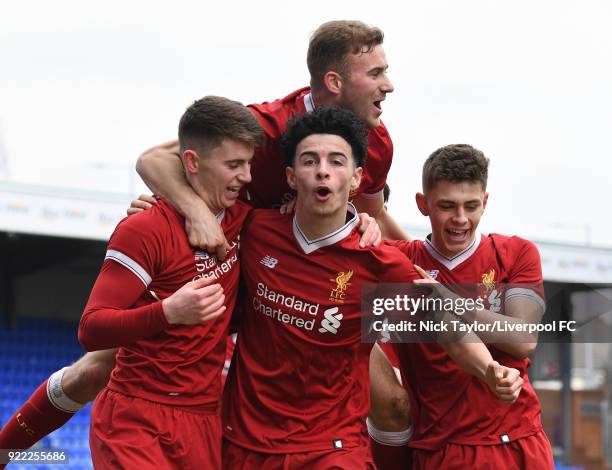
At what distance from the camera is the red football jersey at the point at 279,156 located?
447 cm

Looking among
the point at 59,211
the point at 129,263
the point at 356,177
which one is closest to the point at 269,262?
the point at 356,177

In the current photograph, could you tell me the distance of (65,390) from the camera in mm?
4895

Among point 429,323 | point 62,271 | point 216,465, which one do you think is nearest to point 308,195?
point 429,323

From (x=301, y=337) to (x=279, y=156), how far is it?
87cm

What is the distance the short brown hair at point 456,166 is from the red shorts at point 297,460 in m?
1.28

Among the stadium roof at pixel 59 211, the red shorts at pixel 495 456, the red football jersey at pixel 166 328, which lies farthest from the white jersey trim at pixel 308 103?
the stadium roof at pixel 59 211

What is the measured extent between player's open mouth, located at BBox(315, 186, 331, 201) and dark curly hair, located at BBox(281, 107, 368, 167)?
0.79 feet

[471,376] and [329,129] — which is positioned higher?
[329,129]

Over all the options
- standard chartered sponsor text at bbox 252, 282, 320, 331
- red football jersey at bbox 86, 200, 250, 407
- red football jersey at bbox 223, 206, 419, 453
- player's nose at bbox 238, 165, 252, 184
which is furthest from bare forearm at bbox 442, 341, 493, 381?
player's nose at bbox 238, 165, 252, 184

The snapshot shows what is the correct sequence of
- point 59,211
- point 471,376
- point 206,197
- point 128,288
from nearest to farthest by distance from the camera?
point 128,288
point 206,197
point 471,376
point 59,211

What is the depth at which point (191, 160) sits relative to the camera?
416cm

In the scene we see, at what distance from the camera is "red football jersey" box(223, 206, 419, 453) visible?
4.10 metres

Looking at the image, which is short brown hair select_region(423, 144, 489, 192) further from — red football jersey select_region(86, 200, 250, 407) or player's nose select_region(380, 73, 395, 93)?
red football jersey select_region(86, 200, 250, 407)

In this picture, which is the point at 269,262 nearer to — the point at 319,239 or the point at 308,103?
the point at 319,239
